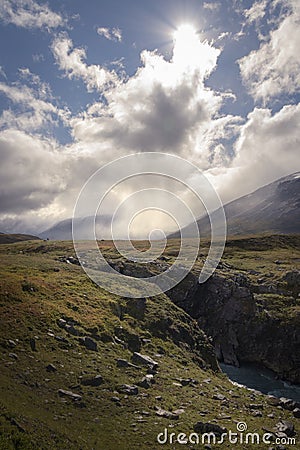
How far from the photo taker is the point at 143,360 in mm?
35156

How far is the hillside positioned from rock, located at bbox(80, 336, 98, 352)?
0.11 meters

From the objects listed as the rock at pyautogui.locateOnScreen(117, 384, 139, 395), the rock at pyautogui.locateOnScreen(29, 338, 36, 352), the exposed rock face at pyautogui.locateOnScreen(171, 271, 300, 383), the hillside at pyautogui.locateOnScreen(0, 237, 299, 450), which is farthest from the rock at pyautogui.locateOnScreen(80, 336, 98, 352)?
the exposed rock face at pyautogui.locateOnScreen(171, 271, 300, 383)

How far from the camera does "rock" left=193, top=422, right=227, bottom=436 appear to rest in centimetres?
2348

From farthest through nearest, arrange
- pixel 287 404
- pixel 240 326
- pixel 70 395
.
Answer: pixel 240 326
pixel 287 404
pixel 70 395

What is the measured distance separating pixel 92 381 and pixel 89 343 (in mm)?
7210

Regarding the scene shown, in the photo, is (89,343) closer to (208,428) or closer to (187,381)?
(187,381)

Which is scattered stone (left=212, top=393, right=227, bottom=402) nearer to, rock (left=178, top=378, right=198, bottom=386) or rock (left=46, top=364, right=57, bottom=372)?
rock (left=178, top=378, right=198, bottom=386)

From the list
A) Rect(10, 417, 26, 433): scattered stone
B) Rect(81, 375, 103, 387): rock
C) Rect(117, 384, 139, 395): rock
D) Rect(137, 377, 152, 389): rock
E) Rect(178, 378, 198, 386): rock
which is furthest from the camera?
Rect(178, 378, 198, 386): rock

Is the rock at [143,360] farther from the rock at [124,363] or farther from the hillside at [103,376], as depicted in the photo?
the rock at [124,363]

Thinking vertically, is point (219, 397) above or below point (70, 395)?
below

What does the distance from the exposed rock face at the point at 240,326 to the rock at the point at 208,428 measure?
117 feet

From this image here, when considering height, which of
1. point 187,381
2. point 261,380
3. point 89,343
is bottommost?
point 261,380

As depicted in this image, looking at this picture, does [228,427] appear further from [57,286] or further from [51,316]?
[57,286]

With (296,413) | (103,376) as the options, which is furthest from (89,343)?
(296,413)
